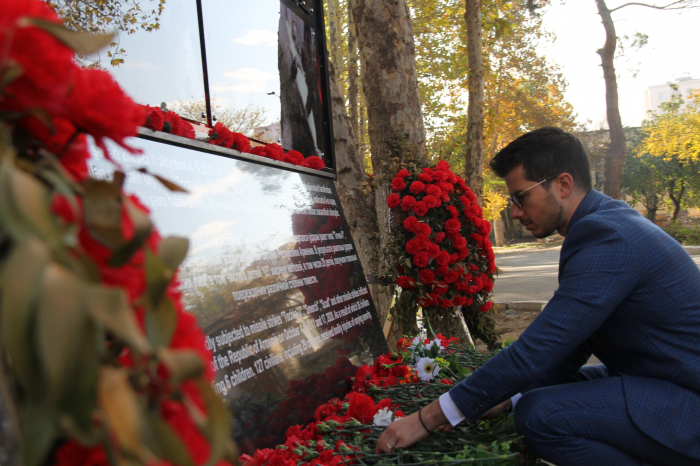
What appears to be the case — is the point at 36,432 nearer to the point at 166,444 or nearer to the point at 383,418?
the point at 166,444

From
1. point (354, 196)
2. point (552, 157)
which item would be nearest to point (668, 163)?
point (354, 196)

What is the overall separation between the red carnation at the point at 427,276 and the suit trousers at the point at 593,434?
6.63ft

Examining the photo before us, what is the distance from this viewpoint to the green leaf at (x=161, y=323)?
1.76ft

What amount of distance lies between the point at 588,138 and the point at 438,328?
31205 mm

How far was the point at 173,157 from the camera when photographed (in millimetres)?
2115

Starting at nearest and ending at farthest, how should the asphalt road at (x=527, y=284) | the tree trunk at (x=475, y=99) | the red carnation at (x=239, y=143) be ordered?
the red carnation at (x=239, y=143) < the tree trunk at (x=475, y=99) < the asphalt road at (x=527, y=284)

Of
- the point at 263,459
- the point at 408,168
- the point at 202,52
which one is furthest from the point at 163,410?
the point at 408,168

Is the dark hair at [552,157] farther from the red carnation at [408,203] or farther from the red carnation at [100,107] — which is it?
the red carnation at [100,107]

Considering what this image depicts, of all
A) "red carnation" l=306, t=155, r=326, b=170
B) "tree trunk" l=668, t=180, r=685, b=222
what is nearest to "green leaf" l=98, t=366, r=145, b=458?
"red carnation" l=306, t=155, r=326, b=170

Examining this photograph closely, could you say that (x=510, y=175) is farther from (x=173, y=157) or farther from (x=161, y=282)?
(x=161, y=282)

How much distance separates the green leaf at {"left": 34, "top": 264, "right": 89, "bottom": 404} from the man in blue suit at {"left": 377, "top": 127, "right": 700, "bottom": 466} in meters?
1.65

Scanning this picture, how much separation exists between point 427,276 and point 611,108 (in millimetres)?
12959

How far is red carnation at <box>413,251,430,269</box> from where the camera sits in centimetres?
391

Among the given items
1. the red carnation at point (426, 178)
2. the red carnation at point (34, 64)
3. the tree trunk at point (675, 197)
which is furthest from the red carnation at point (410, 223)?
the tree trunk at point (675, 197)
